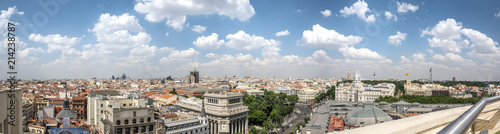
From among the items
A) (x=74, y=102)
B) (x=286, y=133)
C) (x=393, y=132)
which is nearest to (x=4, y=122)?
(x=393, y=132)

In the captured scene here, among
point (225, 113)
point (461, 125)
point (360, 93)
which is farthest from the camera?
point (360, 93)

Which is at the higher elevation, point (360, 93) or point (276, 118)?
point (360, 93)

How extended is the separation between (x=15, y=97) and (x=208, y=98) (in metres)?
24.2

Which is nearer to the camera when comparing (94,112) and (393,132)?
(393,132)

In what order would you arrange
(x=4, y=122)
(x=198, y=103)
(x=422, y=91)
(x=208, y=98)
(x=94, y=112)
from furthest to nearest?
(x=422, y=91) < (x=198, y=103) < (x=208, y=98) < (x=94, y=112) < (x=4, y=122)

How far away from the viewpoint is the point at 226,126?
27328 mm

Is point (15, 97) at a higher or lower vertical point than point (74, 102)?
higher

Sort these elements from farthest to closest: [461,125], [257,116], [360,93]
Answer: [360,93], [257,116], [461,125]

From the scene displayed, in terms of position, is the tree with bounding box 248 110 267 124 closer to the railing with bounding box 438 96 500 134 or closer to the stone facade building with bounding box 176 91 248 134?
the stone facade building with bounding box 176 91 248 134

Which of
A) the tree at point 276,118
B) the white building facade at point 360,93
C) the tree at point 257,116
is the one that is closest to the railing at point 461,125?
the tree at point 257,116

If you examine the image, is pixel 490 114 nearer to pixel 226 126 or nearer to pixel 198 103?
pixel 226 126

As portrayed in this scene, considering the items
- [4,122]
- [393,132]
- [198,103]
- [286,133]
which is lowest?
[286,133]

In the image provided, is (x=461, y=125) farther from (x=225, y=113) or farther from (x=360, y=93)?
(x=360, y=93)

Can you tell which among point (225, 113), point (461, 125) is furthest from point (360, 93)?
point (461, 125)
